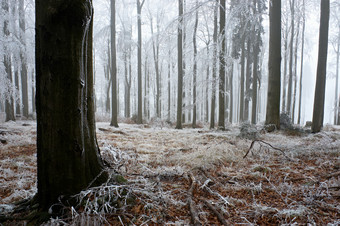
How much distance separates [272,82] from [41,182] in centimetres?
769

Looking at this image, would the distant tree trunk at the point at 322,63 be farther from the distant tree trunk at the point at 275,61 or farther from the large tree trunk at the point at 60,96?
the large tree trunk at the point at 60,96

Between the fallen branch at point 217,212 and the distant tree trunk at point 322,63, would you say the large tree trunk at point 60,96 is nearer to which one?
the fallen branch at point 217,212

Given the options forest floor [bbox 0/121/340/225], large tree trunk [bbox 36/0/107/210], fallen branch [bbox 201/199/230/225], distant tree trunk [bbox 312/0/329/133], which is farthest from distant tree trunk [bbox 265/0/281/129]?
large tree trunk [bbox 36/0/107/210]

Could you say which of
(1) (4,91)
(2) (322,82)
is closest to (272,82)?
(2) (322,82)

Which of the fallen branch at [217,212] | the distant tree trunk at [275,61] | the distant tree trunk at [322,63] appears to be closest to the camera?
the fallen branch at [217,212]

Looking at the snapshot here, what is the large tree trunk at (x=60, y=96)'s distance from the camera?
1494mm

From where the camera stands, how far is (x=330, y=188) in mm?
2055

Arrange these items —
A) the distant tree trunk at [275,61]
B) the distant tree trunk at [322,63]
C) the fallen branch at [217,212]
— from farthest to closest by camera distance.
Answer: the distant tree trunk at [275,61], the distant tree trunk at [322,63], the fallen branch at [217,212]

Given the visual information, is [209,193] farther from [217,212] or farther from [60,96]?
[60,96]

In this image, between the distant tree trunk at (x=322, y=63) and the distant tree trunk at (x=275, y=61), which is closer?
the distant tree trunk at (x=322, y=63)

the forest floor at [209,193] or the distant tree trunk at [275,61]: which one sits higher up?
the distant tree trunk at [275,61]

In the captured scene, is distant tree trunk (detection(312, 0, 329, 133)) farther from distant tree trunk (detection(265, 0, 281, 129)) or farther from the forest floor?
the forest floor

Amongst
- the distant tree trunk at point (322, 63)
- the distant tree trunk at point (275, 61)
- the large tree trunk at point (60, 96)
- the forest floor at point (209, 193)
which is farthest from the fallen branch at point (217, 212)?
the distant tree trunk at point (322, 63)

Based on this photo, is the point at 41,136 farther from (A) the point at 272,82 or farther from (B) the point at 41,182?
(A) the point at 272,82
